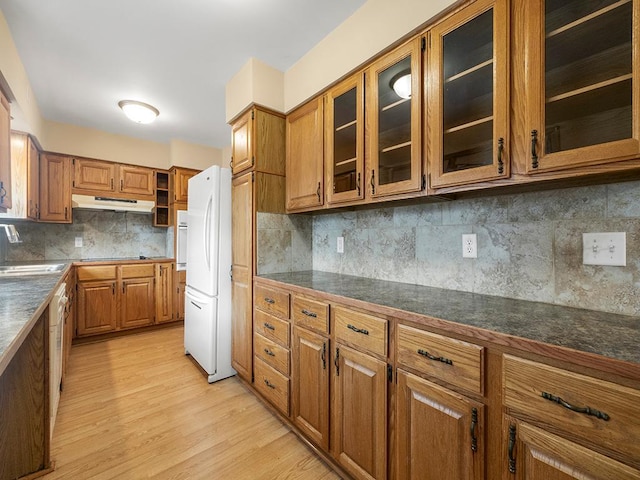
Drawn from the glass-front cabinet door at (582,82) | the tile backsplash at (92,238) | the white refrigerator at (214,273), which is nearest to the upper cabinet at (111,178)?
the tile backsplash at (92,238)

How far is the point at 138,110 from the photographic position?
2855mm

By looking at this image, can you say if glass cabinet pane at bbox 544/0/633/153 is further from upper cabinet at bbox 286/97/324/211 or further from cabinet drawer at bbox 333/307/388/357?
upper cabinet at bbox 286/97/324/211

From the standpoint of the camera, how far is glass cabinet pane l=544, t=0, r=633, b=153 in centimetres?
90

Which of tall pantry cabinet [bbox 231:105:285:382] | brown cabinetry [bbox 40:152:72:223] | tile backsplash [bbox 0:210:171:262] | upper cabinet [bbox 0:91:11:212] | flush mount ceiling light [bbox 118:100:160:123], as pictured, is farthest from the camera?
tile backsplash [bbox 0:210:171:262]

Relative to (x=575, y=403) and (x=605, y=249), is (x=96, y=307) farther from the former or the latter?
(x=605, y=249)

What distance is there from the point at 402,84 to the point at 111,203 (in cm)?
358

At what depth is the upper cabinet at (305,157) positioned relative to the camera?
6.46 ft

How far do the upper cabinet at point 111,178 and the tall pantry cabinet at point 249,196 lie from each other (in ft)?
7.19

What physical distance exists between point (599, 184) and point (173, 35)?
2536mm

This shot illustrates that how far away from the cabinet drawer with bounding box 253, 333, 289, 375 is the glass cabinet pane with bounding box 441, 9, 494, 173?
141 cm

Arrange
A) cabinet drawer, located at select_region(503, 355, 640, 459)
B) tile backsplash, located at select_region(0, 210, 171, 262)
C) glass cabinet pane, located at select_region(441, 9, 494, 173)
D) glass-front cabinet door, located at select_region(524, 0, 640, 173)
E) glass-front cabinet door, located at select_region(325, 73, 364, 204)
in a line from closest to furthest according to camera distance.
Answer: cabinet drawer, located at select_region(503, 355, 640, 459) < glass-front cabinet door, located at select_region(524, 0, 640, 173) < glass cabinet pane, located at select_region(441, 9, 494, 173) < glass-front cabinet door, located at select_region(325, 73, 364, 204) < tile backsplash, located at select_region(0, 210, 171, 262)

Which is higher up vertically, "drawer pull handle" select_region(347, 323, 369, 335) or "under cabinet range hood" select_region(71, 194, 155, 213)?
"under cabinet range hood" select_region(71, 194, 155, 213)

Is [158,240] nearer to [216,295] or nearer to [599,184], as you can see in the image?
[216,295]

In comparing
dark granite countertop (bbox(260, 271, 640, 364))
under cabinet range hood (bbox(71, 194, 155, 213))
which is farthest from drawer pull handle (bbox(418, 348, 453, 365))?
under cabinet range hood (bbox(71, 194, 155, 213))
